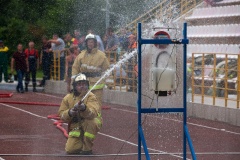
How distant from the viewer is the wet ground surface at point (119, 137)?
532 inches

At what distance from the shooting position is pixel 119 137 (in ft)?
52.4

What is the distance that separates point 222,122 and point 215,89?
984 mm

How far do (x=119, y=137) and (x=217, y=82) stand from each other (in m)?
5.94

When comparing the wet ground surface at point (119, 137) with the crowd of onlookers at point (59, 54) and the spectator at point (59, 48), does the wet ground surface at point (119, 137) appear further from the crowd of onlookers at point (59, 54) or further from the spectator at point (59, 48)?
the spectator at point (59, 48)

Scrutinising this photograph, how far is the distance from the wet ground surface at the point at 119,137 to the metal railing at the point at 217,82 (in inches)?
29.6

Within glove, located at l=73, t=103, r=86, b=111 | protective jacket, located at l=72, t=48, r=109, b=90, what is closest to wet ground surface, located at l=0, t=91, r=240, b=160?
glove, located at l=73, t=103, r=86, b=111

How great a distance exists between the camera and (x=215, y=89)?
789 inches

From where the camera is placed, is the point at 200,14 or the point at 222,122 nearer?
the point at 222,122

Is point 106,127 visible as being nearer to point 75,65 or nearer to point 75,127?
point 75,65

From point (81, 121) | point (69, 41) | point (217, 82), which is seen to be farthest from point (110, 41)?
point (81, 121)

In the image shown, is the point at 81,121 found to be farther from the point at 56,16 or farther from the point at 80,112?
→ the point at 56,16

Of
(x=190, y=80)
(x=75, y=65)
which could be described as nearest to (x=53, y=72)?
(x=190, y=80)

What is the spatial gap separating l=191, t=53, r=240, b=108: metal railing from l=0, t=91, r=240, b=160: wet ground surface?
2.47ft

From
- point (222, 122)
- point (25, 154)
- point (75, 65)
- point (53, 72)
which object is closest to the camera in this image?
point (25, 154)
